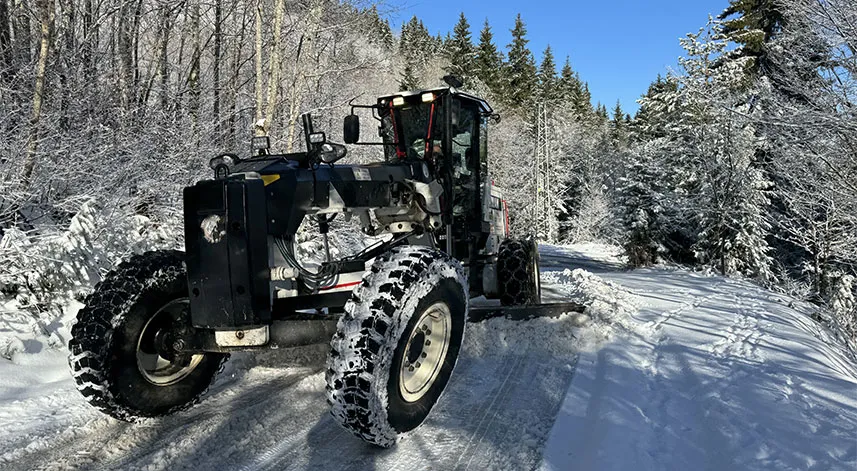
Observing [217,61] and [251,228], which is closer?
[251,228]

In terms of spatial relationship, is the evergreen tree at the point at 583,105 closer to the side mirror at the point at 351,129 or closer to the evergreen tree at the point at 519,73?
the evergreen tree at the point at 519,73

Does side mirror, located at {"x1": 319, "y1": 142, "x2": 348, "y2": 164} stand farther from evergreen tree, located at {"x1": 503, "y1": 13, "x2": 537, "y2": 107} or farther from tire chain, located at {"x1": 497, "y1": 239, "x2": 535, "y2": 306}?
evergreen tree, located at {"x1": 503, "y1": 13, "x2": 537, "y2": 107}

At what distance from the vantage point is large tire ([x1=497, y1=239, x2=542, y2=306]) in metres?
7.10

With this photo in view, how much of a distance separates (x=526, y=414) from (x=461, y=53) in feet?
174

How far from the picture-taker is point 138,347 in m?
3.79

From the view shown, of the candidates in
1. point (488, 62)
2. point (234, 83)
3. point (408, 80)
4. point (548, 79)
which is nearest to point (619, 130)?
point (548, 79)

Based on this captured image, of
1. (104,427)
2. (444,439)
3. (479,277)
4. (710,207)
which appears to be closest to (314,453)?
(444,439)

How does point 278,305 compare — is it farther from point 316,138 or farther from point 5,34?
point 5,34

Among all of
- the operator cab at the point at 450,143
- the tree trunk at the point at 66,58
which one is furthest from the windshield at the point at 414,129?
the tree trunk at the point at 66,58

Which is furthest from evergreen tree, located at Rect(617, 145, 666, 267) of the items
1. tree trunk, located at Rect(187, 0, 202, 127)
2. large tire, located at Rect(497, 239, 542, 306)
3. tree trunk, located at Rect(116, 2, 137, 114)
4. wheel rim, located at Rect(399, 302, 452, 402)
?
wheel rim, located at Rect(399, 302, 452, 402)

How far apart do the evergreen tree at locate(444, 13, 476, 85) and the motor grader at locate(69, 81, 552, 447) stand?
→ 1725 inches

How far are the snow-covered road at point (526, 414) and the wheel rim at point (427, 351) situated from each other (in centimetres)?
30

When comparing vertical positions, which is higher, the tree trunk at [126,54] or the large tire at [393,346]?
the tree trunk at [126,54]

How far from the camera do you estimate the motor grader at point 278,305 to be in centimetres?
322
